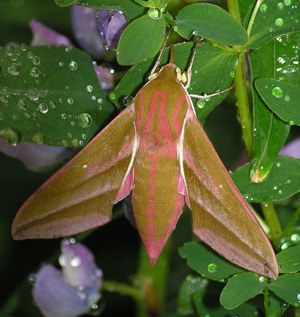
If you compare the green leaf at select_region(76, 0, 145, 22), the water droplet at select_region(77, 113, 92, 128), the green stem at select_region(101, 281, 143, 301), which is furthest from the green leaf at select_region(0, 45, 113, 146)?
the green stem at select_region(101, 281, 143, 301)

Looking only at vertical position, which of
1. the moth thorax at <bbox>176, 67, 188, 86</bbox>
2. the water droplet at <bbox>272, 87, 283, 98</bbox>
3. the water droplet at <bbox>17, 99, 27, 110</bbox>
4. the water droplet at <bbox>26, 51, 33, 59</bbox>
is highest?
the water droplet at <bbox>26, 51, 33, 59</bbox>

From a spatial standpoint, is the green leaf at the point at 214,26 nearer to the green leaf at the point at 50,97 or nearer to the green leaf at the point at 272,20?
the green leaf at the point at 272,20

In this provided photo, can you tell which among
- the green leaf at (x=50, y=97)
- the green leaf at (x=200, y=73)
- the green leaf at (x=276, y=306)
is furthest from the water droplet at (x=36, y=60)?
the green leaf at (x=276, y=306)

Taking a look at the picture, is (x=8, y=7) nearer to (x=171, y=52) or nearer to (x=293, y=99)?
(x=171, y=52)

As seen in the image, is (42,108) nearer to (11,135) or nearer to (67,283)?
(11,135)

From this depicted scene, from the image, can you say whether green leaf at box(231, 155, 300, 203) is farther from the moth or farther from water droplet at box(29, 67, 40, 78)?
water droplet at box(29, 67, 40, 78)

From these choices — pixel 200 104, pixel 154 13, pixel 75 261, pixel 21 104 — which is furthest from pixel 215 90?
pixel 75 261
